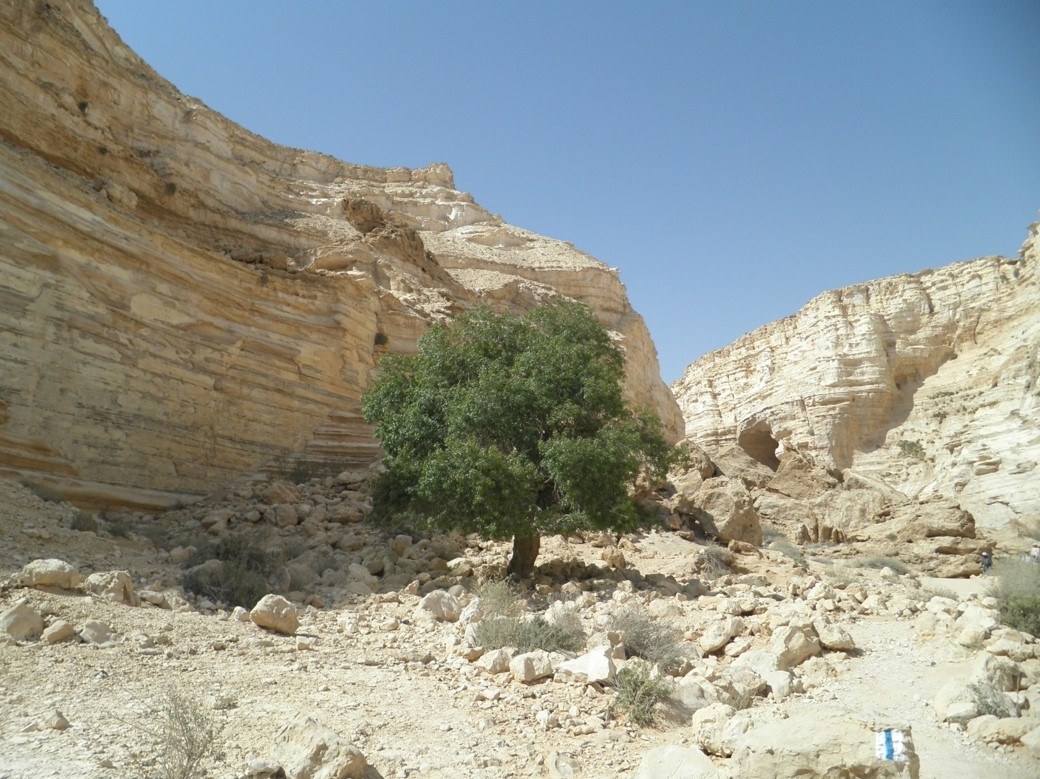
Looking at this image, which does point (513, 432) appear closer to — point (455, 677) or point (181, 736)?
point (455, 677)

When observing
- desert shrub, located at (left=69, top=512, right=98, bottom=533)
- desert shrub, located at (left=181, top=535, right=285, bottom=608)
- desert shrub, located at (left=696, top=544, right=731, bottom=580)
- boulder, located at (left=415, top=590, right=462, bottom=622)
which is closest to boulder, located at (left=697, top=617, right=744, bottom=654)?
boulder, located at (left=415, top=590, right=462, bottom=622)

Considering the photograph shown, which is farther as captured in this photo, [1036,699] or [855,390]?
[855,390]

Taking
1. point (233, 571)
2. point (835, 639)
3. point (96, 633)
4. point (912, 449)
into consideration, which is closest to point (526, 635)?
point (835, 639)

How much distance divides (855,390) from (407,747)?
138 ft

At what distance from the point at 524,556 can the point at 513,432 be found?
2.03m

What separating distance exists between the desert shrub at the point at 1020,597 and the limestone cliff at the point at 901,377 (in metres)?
22.9

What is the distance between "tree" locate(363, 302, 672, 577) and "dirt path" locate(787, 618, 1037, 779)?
4158 millimetres

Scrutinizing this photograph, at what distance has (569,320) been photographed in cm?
1396

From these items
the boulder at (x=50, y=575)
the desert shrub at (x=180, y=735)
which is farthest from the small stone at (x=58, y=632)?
the desert shrub at (x=180, y=735)

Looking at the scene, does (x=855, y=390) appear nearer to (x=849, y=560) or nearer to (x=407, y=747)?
(x=849, y=560)

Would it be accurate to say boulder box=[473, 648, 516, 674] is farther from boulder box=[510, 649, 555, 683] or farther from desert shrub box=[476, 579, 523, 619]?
desert shrub box=[476, 579, 523, 619]

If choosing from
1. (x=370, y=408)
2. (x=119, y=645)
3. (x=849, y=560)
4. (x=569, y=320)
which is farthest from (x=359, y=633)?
(x=849, y=560)

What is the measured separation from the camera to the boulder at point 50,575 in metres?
6.67

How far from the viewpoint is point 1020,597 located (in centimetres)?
880
